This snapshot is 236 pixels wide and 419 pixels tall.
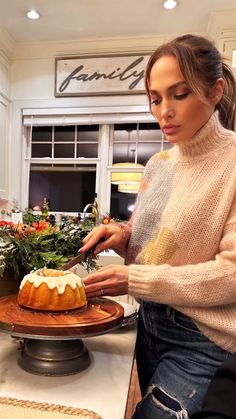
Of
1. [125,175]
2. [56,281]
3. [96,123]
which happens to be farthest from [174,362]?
[96,123]


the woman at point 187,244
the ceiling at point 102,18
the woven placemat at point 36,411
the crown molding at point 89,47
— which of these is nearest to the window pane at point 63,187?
the crown molding at point 89,47

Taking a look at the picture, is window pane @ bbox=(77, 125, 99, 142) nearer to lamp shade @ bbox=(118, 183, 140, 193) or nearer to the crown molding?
lamp shade @ bbox=(118, 183, 140, 193)

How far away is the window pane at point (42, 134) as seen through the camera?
3.50 meters

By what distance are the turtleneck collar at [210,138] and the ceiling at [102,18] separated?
218 centimetres

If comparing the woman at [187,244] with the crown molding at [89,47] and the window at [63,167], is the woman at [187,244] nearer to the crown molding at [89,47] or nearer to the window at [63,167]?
the crown molding at [89,47]

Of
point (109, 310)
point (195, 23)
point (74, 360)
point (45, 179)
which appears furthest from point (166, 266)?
point (45, 179)

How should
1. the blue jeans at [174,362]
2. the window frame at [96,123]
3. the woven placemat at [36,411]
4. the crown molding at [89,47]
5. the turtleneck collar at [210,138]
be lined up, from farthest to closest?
the window frame at [96,123]
the crown molding at [89,47]
the turtleneck collar at [210,138]
the blue jeans at [174,362]
the woven placemat at [36,411]

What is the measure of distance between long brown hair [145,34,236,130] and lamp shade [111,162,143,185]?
2514 millimetres

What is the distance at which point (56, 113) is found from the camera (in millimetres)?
3289

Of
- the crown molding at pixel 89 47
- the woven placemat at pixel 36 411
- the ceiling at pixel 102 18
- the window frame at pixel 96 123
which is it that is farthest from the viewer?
the window frame at pixel 96 123

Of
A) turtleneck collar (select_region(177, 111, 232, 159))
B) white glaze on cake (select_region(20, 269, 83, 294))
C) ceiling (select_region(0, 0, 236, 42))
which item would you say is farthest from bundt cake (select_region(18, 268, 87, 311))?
ceiling (select_region(0, 0, 236, 42))

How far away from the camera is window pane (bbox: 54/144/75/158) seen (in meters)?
3.50

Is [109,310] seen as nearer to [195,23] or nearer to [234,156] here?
[234,156]

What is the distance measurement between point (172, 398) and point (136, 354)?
0.27 metres
